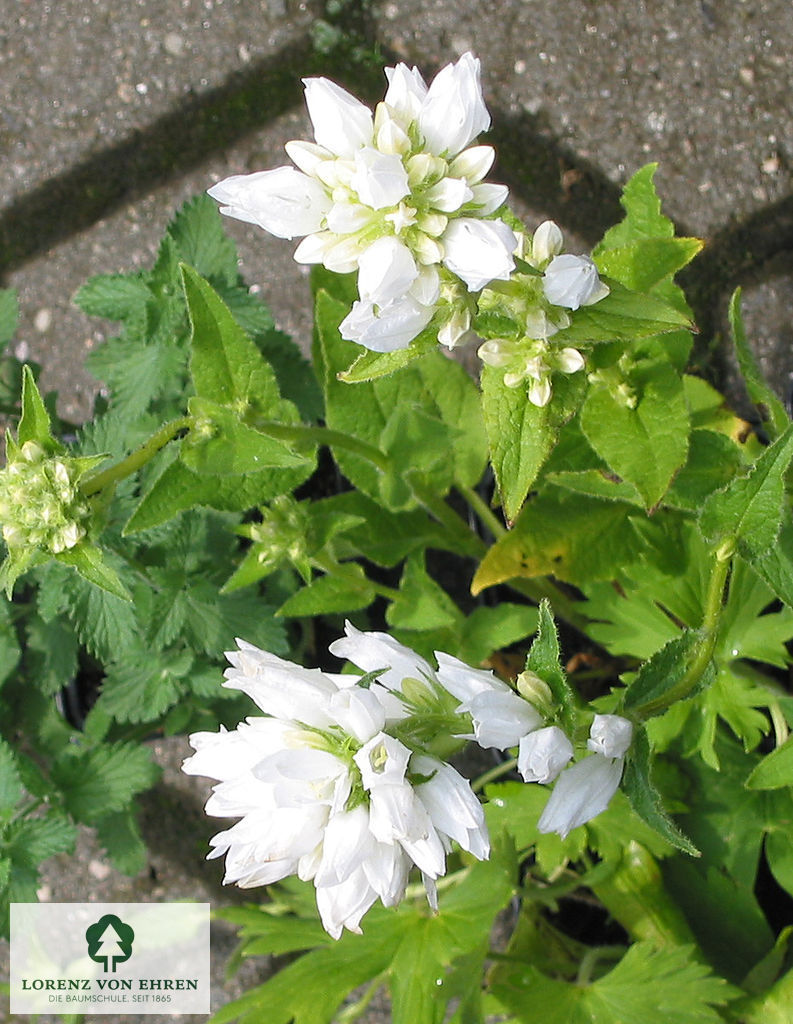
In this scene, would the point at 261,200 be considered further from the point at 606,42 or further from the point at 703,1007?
the point at 606,42

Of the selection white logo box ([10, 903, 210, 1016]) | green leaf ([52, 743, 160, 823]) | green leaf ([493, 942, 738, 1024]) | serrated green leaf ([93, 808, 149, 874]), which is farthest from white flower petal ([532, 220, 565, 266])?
white logo box ([10, 903, 210, 1016])

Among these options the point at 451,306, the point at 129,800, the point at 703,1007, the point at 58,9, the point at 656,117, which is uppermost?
the point at 451,306

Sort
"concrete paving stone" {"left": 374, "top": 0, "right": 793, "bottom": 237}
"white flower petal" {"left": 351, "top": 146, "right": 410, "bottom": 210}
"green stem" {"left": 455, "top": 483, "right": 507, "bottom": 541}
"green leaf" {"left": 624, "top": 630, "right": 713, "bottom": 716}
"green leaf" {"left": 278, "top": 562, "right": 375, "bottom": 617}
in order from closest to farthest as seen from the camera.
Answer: "white flower petal" {"left": 351, "top": 146, "right": 410, "bottom": 210} → "green leaf" {"left": 624, "top": 630, "right": 713, "bottom": 716} → "green leaf" {"left": 278, "top": 562, "right": 375, "bottom": 617} → "green stem" {"left": 455, "top": 483, "right": 507, "bottom": 541} → "concrete paving stone" {"left": 374, "top": 0, "right": 793, "bottom": 237}

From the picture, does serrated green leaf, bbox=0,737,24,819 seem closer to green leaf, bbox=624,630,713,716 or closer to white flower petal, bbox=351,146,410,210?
green leaf, bbox=624,630,713,716

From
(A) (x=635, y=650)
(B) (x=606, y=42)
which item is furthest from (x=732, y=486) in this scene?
(B) (x=606, y=42)

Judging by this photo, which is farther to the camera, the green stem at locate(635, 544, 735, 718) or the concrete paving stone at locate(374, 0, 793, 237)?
the concrete paving stone at locate(374, 0, 793, 237)

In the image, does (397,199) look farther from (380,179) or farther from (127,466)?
(127,466)
